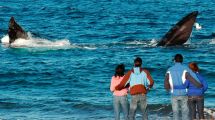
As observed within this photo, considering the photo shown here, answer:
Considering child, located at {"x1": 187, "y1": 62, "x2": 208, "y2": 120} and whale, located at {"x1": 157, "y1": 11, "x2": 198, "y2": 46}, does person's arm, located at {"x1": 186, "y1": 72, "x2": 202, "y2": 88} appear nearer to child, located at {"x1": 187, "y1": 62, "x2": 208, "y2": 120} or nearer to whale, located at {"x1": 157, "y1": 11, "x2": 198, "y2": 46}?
child, located at {"x1": 187, "y1": 62, "x2": 208, "y2": 120}

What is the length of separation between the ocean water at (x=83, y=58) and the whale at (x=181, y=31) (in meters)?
0.41

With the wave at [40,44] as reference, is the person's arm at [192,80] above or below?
above

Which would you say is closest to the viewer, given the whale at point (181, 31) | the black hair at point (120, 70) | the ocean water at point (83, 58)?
the black hair at point (120, 70)

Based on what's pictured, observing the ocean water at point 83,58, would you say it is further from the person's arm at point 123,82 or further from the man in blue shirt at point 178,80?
the man in blue shirt at point 178,80

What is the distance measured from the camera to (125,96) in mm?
20031

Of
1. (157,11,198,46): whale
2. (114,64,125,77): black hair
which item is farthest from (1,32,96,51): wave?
(114,64,125,77): black hair

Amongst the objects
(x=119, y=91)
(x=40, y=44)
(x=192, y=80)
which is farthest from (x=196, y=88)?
(x=40, y=44)

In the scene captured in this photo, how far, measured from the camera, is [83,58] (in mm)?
37750

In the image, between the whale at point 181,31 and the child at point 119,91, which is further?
the whale at point 181,31

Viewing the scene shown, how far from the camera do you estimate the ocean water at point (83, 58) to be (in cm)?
2664

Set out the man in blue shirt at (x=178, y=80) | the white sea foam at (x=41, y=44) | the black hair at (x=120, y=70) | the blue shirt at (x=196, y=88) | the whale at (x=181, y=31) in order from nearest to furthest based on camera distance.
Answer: the man in blue shirt at (x=178, y=80)
the black hair at (x=120, y=70)
the blue shirt at (x=196, y=88)
the whale at (x=181, y=31)
the white sea foam at (x=41, y=44)

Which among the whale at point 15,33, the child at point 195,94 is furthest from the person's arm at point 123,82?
the whale at point 15,33

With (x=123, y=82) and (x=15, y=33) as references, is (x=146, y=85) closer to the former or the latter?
(x=123, y=82)

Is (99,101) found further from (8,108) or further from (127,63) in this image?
(127,63)
